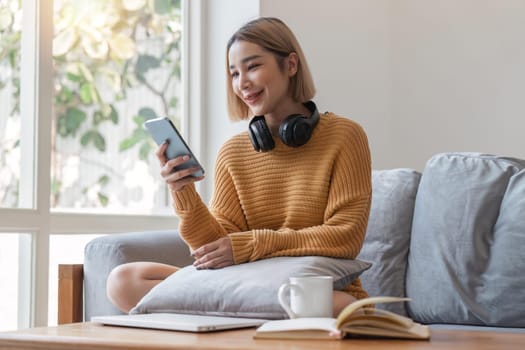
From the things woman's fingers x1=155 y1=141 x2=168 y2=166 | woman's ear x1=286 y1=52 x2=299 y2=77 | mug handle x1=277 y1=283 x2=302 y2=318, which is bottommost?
mug handle x1=277 y1=283 x2=302 y2=318

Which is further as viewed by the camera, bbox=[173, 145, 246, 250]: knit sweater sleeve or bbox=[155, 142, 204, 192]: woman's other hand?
bbox=[173, 145, 246, 250]: knit sweater sleeve

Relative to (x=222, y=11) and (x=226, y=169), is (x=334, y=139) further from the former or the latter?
(x=222, y=11)

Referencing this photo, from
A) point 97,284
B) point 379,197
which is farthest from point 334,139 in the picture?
point 97,284

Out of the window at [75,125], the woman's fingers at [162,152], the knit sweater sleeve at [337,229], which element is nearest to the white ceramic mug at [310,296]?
the knit sweater sleeve at [337,229]

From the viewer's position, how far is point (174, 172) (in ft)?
6.65

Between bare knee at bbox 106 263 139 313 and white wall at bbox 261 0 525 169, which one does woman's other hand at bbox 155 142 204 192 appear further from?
white wall at bbox 261 0 525 169

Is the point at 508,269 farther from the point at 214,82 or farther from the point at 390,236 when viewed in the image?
the point at 214,82

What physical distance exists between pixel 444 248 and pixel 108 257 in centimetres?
93


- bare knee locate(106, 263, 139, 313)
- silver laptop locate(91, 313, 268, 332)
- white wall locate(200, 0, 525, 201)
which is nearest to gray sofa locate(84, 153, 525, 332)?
bare knee locate(106, 263, 139, 313)

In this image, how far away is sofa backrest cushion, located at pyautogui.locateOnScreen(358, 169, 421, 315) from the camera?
98.8 inches

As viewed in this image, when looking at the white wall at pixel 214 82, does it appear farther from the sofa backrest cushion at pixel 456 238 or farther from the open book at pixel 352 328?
the open book at pixel 352 328

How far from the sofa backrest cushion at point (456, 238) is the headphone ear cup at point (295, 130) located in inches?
21.2

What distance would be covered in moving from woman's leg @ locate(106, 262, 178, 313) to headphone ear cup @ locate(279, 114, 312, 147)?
18.2 inches

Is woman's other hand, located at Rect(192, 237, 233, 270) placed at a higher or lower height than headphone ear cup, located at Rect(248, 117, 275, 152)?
lower
